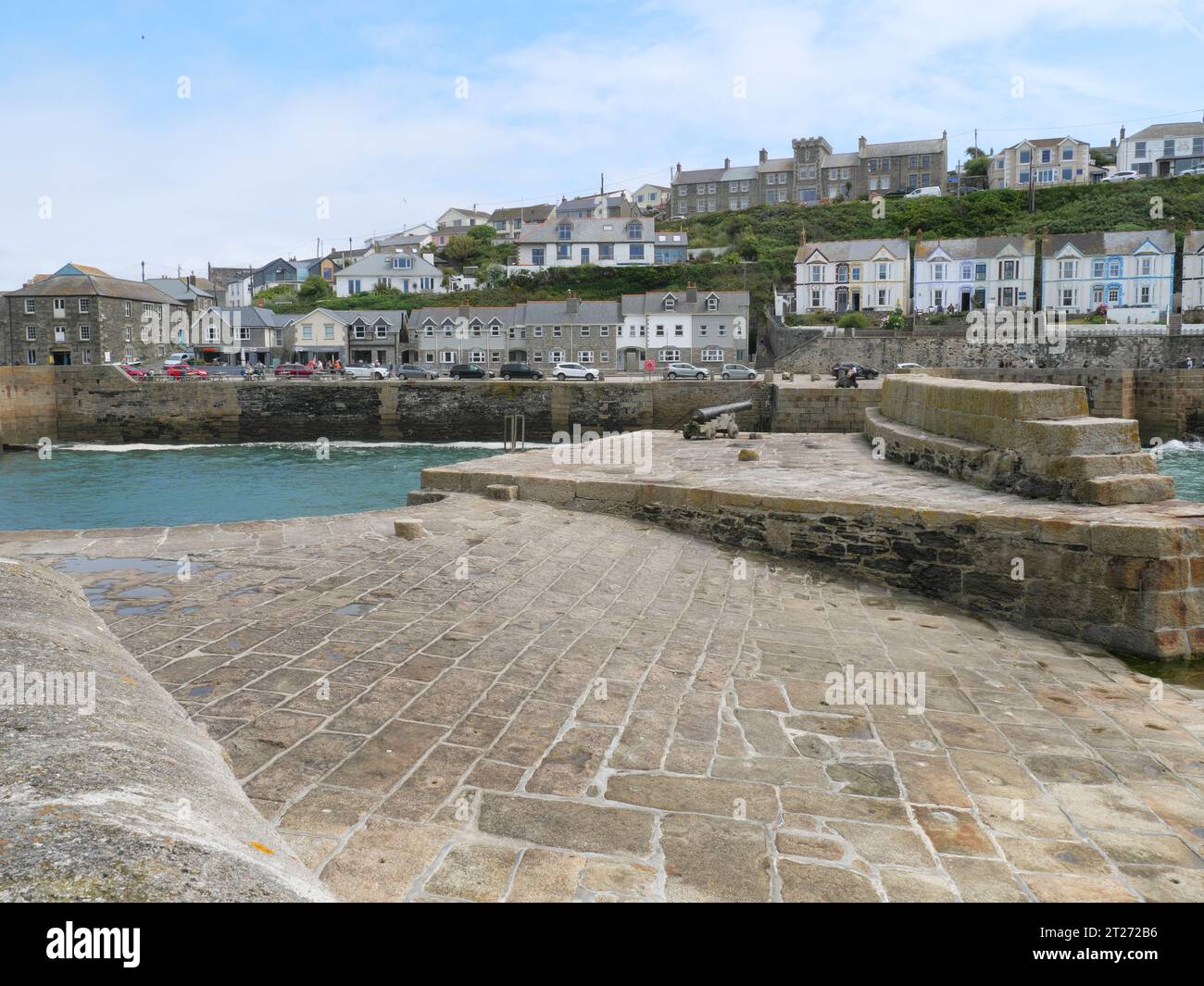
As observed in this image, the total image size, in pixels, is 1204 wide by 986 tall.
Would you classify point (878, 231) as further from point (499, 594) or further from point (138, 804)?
point (138, 804)

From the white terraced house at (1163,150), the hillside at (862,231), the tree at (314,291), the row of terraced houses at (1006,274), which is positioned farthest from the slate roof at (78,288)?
the white terraced house at (1163,150)

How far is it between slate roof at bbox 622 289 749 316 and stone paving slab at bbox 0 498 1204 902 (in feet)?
190

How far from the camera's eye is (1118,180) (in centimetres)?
8219

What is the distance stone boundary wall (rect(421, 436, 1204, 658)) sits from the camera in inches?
308

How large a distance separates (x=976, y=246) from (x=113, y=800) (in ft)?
233

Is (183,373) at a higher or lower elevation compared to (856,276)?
lower

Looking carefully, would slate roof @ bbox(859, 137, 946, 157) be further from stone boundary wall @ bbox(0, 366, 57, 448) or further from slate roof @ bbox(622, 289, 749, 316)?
stone boundary wall @ bbox(0, 366, 57, 448)

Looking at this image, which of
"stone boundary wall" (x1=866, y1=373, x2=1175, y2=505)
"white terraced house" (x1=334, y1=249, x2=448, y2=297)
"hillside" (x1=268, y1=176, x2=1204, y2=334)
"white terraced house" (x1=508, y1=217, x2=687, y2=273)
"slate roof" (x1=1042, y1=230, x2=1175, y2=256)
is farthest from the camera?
"white terraced house" (x1=334, y1=249, x2=448, y2=297)

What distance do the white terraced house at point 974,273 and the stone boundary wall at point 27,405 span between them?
53.9 m

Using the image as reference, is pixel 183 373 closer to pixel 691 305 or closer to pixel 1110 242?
pixel 691 305

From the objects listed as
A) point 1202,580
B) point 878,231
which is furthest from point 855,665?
point 878,231

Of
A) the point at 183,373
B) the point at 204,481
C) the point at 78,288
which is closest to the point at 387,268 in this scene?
the point at 78,288

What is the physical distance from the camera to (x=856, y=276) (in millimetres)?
66938

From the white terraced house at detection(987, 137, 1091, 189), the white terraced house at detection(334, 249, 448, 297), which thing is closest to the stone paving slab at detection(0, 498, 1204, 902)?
the white terraced house at detection(334, 249, 448, 297)
